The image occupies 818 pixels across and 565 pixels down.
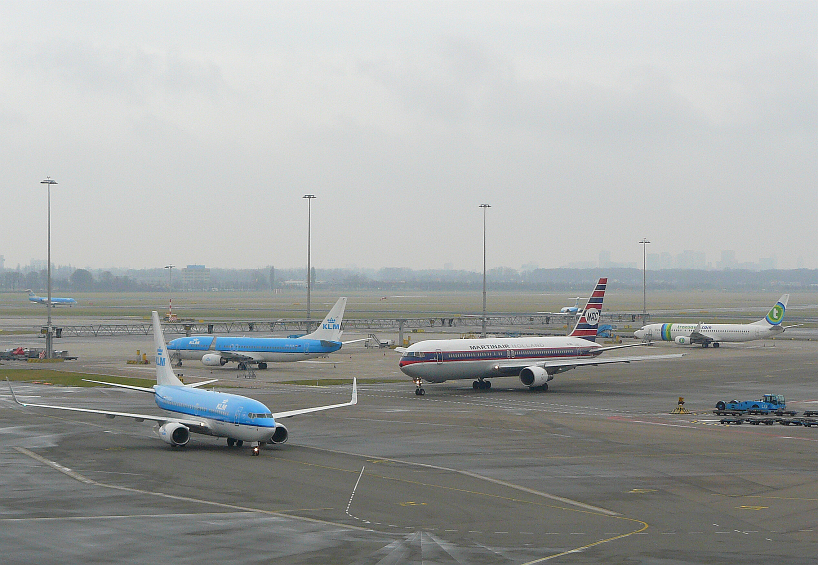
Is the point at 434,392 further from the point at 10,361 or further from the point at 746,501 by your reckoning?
the point at 10,361

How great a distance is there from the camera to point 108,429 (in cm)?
5409

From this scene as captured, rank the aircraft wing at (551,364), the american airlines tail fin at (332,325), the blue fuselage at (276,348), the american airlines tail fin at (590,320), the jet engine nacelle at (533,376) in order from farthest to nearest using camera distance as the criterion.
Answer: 1. the blue fuselage at (276,348)
2. the american airlines tail fin at (332,325)
3. the american airlines tail fin at (590,320)
4. the aircraft wing at (551,364)
5. the jet engine nacelle at (533,376)

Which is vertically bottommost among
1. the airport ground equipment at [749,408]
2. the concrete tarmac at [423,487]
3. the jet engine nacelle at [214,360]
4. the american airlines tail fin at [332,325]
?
the concrete tarmac at [423,487]

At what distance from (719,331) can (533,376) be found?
6461 cm

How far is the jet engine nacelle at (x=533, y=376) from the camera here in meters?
76.1

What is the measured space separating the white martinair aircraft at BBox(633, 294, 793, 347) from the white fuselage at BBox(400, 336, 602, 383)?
55.8 meters

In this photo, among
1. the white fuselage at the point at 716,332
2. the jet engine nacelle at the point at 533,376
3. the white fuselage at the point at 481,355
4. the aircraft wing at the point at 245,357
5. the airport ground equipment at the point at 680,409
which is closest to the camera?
the airport ground equipment at the point at 680,409

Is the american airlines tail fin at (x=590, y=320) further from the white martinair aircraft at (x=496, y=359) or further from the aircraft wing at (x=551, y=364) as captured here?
the aircraft wing at (x=551, y=364)

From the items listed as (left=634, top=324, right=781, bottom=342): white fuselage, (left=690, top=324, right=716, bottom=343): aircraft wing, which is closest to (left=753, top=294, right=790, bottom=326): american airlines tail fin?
(left=634, top=324, right=781, bottom=342): white fuselage

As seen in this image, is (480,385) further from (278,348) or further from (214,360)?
(214,360)

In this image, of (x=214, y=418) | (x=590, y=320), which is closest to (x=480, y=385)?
(x=590, y=320)

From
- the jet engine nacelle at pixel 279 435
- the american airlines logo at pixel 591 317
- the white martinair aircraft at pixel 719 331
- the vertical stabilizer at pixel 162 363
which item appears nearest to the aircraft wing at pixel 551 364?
the american airlines logo at pixel 591 317

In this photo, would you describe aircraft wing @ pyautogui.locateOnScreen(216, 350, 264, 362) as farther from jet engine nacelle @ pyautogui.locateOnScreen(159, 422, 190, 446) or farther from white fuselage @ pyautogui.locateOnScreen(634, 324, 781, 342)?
white fuselage @ pyautogui.locateOnScreen(634, 324, 781, 342)

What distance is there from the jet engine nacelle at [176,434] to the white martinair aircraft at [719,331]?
98.5 meters
